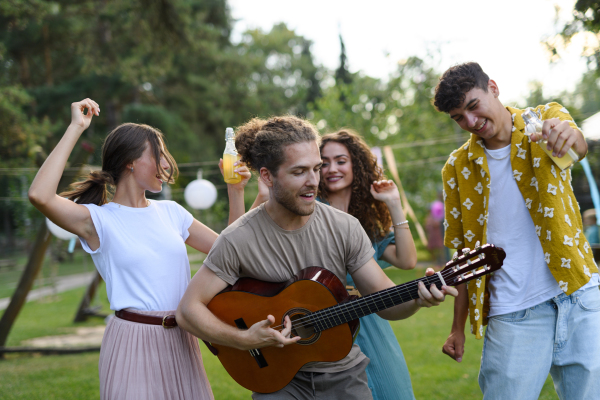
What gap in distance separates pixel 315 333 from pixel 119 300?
106 cm

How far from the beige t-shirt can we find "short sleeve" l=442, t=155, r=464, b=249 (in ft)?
1.95

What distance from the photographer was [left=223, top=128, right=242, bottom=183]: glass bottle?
10.6ft

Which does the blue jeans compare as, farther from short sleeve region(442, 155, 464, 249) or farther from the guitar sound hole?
the guitar sound hole

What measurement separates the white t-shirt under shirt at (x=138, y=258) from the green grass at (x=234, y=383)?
328 cm

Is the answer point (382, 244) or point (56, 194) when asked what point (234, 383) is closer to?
point (382, 244)

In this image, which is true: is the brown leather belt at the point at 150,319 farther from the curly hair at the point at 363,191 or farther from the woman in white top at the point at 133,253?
the curly hair at the point at 363,191

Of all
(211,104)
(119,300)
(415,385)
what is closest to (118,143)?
(119,300)

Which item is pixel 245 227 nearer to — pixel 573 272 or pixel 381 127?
pixel 573 272

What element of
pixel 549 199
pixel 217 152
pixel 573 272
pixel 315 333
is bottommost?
pixel 217 152

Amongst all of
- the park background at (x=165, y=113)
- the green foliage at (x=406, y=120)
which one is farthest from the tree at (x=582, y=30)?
the green foliage at (x=406, y=120)

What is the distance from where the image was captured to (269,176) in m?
2.60

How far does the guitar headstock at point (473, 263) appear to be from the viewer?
229 cm

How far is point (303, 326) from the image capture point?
8.32 feet

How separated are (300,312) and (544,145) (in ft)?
4.60
